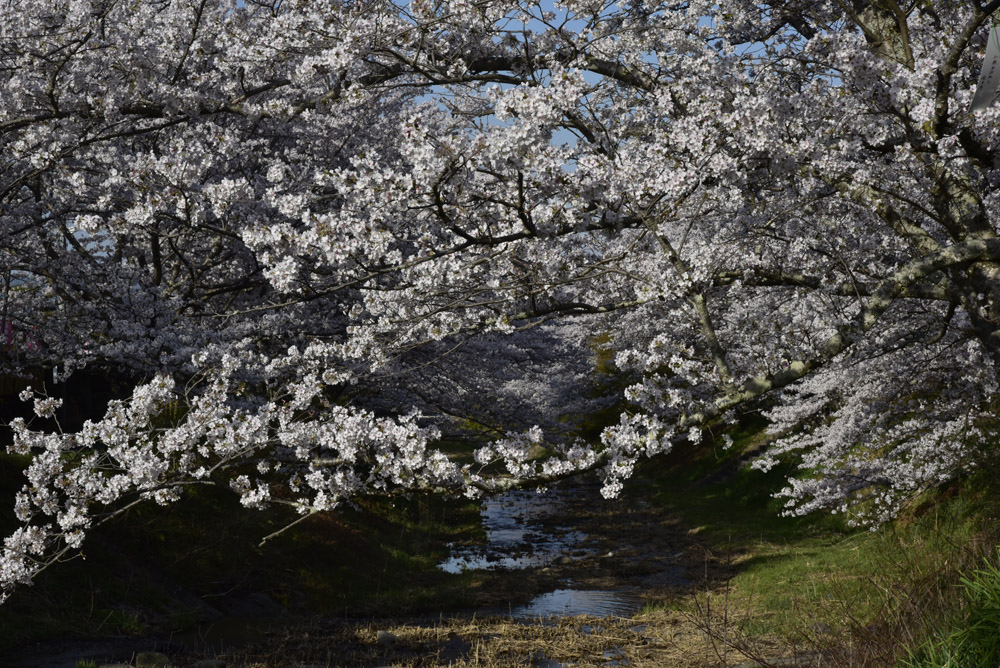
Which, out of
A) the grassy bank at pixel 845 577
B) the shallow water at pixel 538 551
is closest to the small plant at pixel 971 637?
the grassy bank at pixel 845 577

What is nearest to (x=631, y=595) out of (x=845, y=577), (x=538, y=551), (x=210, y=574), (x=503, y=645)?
(x=845, y=577)

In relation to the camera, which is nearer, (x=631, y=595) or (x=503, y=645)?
(x=503, y=645)

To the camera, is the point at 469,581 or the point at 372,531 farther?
the point at 372,531

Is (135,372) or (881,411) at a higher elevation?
(135,372)

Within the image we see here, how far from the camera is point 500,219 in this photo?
23.3ft

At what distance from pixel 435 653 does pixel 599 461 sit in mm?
5281

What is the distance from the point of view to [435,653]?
10117 millimetres

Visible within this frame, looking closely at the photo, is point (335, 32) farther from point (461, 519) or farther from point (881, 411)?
point (461, 519)

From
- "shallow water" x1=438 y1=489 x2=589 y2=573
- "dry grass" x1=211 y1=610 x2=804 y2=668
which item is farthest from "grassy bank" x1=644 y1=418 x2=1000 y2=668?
"shallow water" x1=438 y1=489 x2=589 y2=573

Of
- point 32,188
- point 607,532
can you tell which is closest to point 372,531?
point 607,532

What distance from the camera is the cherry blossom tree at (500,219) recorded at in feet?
20.6

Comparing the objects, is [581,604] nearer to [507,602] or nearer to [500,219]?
[507,602]

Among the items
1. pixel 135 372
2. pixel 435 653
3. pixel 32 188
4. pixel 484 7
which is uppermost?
pixel 32 188

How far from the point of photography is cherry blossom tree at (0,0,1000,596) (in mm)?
6285
